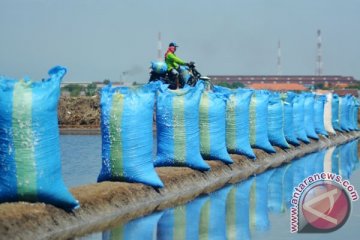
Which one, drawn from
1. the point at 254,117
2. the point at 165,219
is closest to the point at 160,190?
the point at 165,219

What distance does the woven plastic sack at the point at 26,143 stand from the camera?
7.18 metres

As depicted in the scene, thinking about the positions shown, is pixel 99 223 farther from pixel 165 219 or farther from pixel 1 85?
pixel 1 85

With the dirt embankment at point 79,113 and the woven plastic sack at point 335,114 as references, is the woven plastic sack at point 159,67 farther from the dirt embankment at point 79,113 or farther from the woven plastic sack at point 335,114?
the dirt embankment at point 79,113

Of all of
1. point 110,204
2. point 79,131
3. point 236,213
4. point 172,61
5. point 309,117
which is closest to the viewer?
point 110,204

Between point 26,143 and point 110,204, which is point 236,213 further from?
point 26,143

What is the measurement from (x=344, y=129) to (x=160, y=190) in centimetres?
1668

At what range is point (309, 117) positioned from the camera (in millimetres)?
19875

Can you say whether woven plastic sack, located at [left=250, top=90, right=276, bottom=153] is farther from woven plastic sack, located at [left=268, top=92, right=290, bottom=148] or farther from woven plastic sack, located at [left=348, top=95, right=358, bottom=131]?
woven plastic sack, located at [left=348, top=95, right=358, bottom=131]

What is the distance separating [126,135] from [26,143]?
1934 millimetres

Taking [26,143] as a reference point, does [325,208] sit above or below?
below

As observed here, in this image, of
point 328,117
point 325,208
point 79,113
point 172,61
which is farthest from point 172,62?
point 79,113

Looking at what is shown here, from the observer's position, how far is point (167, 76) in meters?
13.0

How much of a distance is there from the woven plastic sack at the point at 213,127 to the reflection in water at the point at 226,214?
0.57 meters

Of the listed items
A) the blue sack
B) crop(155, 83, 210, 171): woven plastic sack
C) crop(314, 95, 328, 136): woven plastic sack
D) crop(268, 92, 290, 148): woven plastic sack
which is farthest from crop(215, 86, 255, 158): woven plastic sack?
crop(314, 95, 328, 136): woven plastic sack
